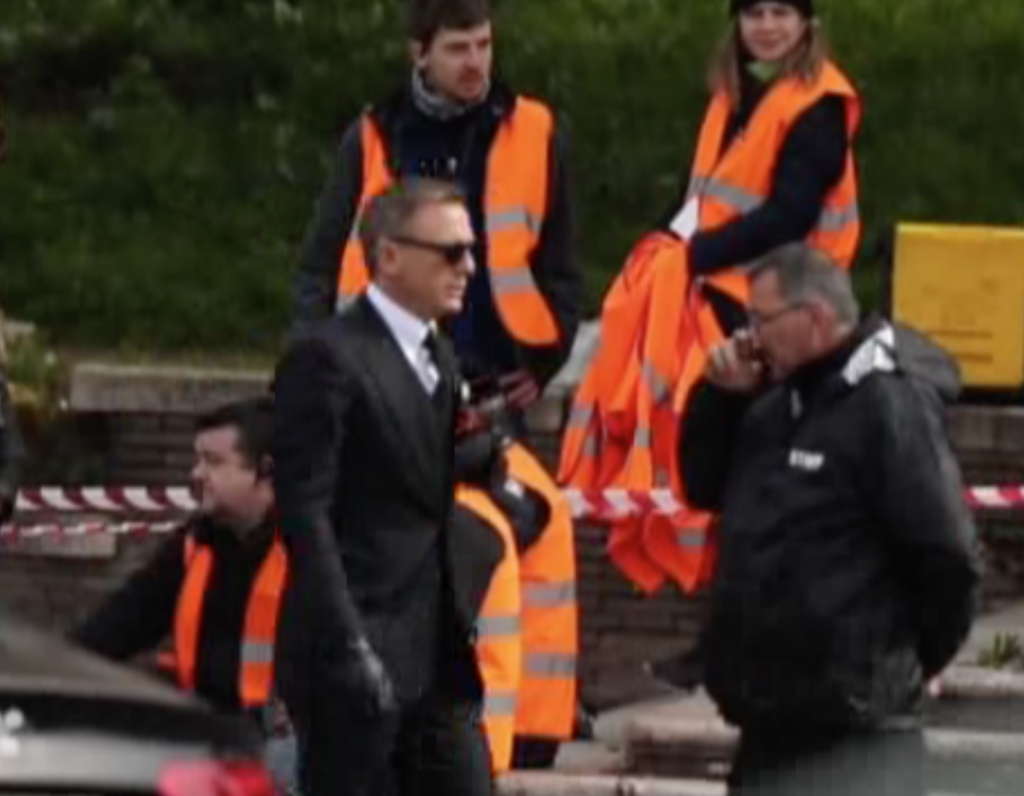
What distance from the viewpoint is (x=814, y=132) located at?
13.9 metres

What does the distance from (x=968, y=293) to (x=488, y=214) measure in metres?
2.44

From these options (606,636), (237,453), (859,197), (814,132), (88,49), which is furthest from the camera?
(88,49)

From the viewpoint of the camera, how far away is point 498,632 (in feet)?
42.2

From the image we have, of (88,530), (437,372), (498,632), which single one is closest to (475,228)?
(498,632)

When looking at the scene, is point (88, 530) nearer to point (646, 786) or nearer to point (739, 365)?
point (646, 786)

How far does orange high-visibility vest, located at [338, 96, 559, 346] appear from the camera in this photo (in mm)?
13555

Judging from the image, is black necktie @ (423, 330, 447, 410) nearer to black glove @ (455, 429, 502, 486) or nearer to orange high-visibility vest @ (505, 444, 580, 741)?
black glove @ (455, 429, 502, 486)

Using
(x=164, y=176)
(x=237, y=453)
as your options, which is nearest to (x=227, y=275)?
(x=164, y=176)

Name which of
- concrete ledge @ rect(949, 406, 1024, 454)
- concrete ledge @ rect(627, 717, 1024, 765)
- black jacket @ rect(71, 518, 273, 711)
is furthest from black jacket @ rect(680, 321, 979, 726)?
concrete ledge @ rect(949, 406, 1024, 454)

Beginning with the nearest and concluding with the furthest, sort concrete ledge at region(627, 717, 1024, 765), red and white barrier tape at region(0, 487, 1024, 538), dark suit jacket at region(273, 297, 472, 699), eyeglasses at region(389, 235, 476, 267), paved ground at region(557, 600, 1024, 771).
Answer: dark suit jacket at region(273, 297, 472, 699), eyeglasses at region(389, 235, 476, 267), concrete ledge at region(627, 717, 1024, 765), paved ground at region(557, 600, 1024, 771), red and white barrier tape at region(0, 487, 1024, 538)

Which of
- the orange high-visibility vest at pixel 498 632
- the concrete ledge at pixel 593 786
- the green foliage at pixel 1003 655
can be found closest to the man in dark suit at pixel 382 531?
the orange high-visibility vest at pixel 498 632

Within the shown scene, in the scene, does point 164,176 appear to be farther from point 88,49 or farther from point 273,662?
point 273,662

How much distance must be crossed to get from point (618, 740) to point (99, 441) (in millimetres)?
2569

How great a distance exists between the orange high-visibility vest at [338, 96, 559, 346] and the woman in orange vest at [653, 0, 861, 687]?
0.59 m
